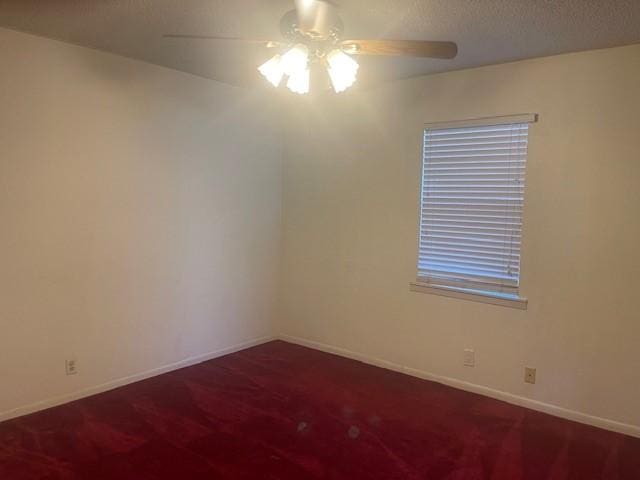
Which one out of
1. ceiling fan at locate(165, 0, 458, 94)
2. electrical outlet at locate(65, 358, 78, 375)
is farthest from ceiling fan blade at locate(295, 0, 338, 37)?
electrical outlet at locate(65, 358, 78, 375)

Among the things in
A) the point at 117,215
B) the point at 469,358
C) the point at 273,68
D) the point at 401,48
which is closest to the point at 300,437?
the point at 469,358

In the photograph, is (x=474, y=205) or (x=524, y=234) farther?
(x=474, y=205)

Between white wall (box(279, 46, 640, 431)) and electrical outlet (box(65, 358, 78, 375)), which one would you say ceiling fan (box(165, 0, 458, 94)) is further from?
electrical outlet (box(65, 358, 78, 375))

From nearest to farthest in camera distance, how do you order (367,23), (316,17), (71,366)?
(316,17)
(367,23)
(71,366)

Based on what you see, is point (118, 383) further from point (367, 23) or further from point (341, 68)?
point (367, 23)

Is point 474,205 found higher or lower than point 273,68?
lower

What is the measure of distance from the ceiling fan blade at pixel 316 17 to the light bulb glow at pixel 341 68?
11 cm

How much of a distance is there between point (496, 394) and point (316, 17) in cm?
275

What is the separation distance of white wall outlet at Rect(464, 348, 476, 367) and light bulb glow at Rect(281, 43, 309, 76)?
237 cm

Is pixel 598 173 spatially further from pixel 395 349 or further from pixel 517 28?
pixel 395 349

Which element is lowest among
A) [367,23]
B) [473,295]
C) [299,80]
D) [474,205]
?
[473,295]

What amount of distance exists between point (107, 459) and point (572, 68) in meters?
3.56

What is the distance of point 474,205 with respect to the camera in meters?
3.36

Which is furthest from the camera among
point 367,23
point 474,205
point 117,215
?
point 474,205
